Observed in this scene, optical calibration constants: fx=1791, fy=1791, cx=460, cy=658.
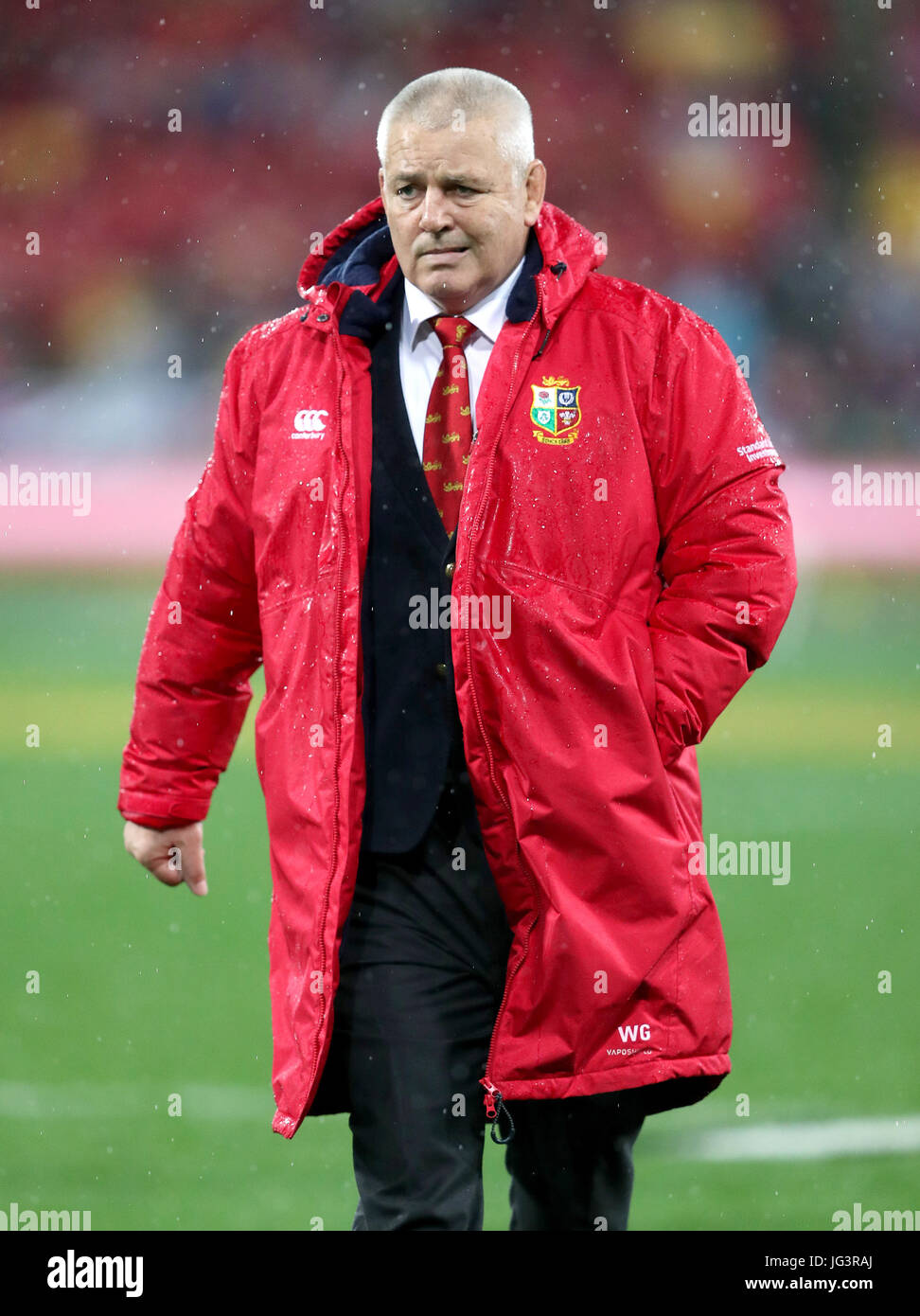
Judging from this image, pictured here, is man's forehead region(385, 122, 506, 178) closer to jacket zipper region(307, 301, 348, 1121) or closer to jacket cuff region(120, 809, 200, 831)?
jacket zipper region(307, 301, 348, 1121)

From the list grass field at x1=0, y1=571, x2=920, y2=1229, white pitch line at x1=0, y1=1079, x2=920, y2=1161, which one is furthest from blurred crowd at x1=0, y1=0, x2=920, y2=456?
white pitch line at x1=0, y1=1079, x2=920, y2=1161

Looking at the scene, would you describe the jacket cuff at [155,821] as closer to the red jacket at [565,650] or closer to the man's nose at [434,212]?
the red jacket at [565,650]

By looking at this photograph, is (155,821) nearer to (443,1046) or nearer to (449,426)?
(443,1046)

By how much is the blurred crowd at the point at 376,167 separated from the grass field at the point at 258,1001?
4108 mm

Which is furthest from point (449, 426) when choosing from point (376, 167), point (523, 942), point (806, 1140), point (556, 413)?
point (376, 167)

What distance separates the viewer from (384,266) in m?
2.51

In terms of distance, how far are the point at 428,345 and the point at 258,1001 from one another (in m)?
2.65

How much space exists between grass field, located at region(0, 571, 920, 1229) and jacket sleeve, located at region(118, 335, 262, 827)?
0.91 metres

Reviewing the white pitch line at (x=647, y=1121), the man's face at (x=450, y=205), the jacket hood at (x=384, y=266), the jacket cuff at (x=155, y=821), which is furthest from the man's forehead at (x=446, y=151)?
the white pitch line at (x=647, y=1121)

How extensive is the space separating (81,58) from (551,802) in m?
12.2

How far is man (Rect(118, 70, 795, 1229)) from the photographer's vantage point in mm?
2205

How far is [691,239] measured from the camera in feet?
41.9

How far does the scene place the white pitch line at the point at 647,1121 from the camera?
3514 mm

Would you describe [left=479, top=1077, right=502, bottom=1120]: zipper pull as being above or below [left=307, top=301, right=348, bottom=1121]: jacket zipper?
→ below
